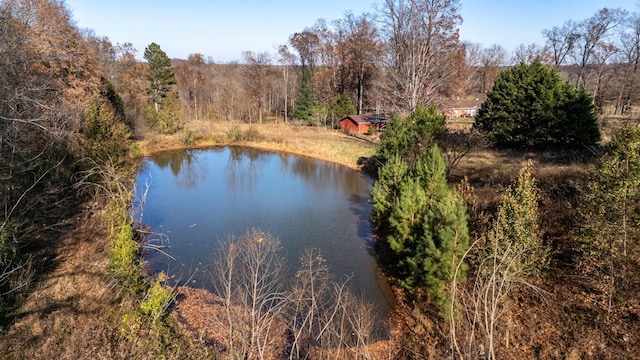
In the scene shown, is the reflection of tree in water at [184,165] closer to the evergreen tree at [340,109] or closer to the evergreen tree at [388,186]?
the evergreen tree at [388,186]

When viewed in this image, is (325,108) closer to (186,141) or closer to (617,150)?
(186,141)

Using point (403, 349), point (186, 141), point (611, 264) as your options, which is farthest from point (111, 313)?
point (186, 141)

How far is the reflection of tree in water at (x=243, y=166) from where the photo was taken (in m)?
25.2

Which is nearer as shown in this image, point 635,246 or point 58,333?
point 58,333

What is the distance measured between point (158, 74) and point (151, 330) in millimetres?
40601

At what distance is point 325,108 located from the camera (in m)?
42.9

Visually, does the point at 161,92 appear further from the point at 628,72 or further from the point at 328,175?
the point at 628,72

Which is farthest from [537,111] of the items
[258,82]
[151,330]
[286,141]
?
[258,82]

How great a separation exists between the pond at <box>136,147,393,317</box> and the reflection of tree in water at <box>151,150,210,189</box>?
71mm

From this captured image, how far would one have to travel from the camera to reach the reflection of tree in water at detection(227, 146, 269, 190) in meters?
25.2

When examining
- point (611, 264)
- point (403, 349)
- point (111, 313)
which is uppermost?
point (611, 264)

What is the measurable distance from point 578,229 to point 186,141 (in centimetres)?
3351

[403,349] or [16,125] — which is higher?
[16,125]

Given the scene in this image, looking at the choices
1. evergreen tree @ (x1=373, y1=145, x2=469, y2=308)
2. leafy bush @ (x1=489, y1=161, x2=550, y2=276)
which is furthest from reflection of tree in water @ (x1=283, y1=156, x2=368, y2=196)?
leafy bush @ (x1=489, y1=161, x2=550, y2=276)
